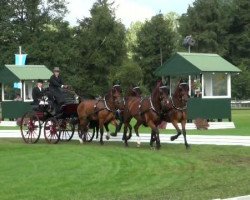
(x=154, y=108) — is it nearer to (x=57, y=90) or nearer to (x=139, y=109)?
(x=139, y=109)

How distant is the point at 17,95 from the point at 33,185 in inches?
1031

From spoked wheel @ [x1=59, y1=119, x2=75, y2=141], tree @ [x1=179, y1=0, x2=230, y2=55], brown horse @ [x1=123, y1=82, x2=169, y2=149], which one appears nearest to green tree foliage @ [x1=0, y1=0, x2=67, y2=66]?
tree @ [x1=179, y1=0, x2=230, y2=55]

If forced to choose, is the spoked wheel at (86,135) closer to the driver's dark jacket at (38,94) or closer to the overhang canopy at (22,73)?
the driver's dark jacket at (38,94)

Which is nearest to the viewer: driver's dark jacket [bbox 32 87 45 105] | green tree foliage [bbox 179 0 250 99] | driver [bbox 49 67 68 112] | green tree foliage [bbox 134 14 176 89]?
driver [bbox 49 67 68 112]

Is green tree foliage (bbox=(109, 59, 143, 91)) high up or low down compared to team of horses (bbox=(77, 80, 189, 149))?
up

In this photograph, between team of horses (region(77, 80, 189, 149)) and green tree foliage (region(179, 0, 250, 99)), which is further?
green tree foliage (region(179, 0, 250, 99))

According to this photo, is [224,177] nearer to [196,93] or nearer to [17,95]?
[196,93]

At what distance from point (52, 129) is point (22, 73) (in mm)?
15079

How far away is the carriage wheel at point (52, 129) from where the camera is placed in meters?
22.0

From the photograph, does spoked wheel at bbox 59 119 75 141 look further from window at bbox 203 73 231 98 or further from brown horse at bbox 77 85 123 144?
window at bbox 203 73 231 98

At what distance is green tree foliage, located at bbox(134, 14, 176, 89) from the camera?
73812 mm

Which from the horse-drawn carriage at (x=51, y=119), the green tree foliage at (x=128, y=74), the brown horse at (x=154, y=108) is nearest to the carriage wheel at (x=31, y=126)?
the horse-drawn carriage at (x=51, y=119)

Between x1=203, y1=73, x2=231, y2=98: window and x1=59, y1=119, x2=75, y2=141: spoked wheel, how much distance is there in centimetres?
989

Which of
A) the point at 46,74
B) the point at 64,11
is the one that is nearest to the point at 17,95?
the point at 46,74
